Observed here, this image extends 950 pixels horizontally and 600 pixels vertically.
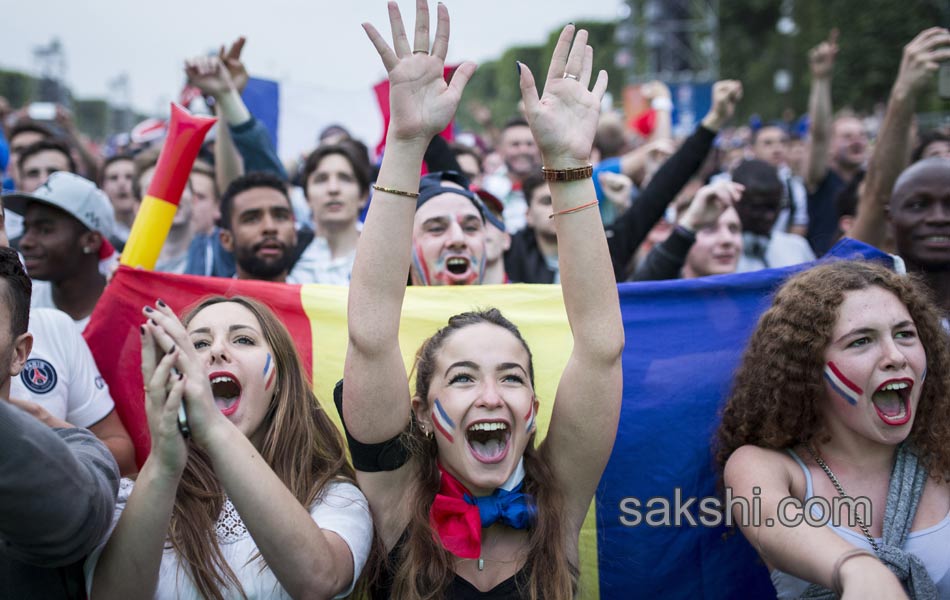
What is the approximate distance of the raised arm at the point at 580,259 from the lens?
2.41 metres

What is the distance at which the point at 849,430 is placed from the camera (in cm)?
269

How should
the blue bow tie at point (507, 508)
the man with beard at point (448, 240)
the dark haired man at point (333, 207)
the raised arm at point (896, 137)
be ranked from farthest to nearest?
the dark haired man at point (333, 207), the raised arm at point (896, 137), the man with beard at point (448, 240), the blue bow tie at point (507, 508)

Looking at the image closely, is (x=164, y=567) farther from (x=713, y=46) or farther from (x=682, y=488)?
(x=713, y=46)

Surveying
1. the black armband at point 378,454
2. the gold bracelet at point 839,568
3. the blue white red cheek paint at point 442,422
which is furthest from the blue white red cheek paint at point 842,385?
the black armband at point 378,454

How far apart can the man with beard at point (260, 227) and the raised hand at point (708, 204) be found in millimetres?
1892

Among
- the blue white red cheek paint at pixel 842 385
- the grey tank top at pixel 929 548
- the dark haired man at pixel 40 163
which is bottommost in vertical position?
the grey tank top at pixel 929 548

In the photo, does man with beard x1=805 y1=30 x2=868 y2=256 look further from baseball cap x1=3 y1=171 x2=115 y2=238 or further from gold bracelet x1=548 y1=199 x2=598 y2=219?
baseball cap x1=3 y1=171 x2=115 y2=238

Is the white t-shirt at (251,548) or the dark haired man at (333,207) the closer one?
the white t-shirt at (251,548)

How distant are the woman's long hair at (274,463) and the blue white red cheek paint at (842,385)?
140 centimetres

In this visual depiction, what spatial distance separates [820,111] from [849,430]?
4.27 metres

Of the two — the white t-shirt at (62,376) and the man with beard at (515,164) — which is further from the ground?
the man with beard at (515,164)

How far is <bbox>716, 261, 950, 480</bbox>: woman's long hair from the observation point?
2688 millimetres

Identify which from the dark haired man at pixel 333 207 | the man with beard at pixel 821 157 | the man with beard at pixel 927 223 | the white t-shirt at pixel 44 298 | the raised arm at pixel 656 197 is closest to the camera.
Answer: the man with beard at pixel 927 223

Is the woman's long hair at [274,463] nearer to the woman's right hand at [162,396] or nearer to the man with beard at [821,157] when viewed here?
the woman's right hand at [162,396]
